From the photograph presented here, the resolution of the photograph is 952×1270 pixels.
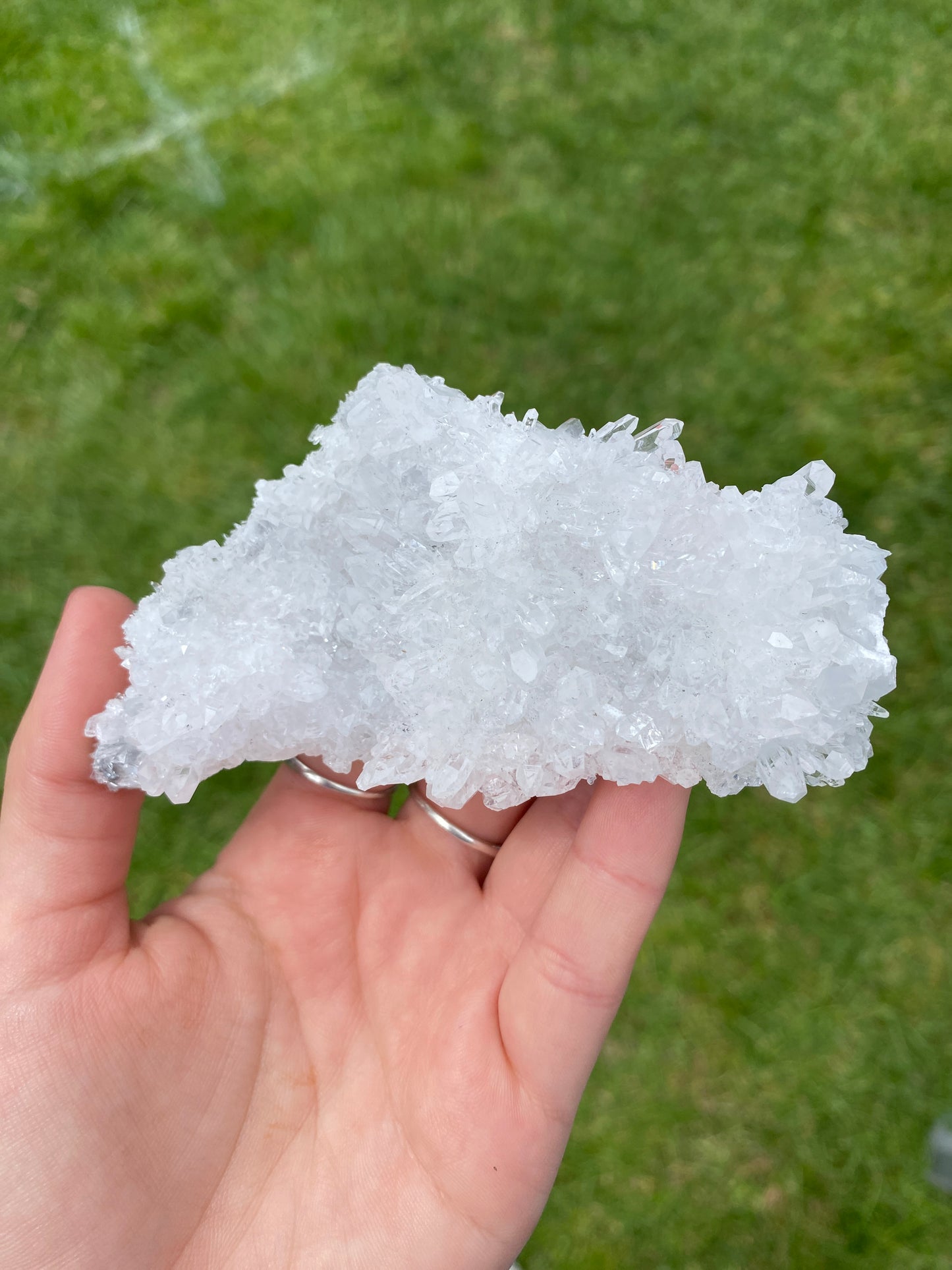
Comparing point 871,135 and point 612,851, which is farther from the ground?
point 871,135

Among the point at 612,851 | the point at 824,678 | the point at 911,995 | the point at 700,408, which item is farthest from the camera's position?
the point at 700,408

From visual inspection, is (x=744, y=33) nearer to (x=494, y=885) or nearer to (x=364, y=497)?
(x=364, y=497)

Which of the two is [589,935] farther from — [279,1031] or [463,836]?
[279,1031]

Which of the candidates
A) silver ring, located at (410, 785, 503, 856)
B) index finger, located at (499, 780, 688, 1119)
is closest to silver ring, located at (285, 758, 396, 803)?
silver ring, located at (410, 785, 503, 856)

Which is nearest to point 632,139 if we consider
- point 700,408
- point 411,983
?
point 700,408

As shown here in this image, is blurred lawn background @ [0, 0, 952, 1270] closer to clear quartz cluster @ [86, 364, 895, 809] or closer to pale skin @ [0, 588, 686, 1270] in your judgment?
pale skin @ [0, 588, 686, 1270]

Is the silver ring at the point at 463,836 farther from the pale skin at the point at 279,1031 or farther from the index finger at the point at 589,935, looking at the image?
the index finger at the point at 589,935
